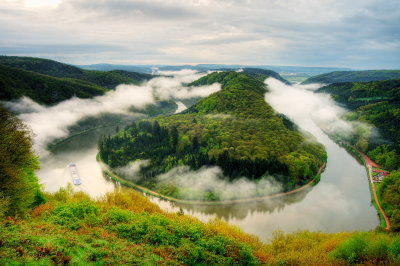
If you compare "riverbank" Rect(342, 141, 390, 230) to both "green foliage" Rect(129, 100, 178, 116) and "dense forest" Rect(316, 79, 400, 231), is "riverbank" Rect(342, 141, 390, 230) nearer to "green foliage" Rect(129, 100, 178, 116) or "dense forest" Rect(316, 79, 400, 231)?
"dense forest" Rect(316, 79, 400, 231)

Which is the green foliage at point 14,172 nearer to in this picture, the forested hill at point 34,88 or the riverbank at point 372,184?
the riverbank at point 372,184

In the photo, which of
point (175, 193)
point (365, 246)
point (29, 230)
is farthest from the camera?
point (175, 193)

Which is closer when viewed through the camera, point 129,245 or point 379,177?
point 129,245

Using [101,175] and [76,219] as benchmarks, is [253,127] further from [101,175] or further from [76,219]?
[76,219]

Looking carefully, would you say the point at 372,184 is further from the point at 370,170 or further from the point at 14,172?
the point at 14,172

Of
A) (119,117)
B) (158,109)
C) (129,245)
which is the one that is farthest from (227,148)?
(158,109)

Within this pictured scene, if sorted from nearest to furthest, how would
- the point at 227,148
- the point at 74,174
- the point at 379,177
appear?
the point at 74,174
the point at 379,177
the point at 227,148

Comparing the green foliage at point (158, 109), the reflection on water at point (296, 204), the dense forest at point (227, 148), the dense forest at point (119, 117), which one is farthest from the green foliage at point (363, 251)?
the green foliage at point (158, 109)

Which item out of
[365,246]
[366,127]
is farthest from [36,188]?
[366,127]
